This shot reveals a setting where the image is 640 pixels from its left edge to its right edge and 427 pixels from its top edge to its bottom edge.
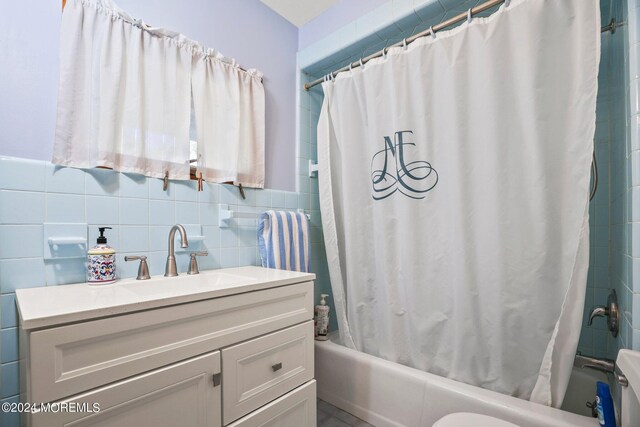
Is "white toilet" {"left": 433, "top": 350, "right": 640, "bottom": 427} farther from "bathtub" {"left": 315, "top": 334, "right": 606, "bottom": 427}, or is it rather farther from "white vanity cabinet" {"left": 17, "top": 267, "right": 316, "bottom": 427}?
"white vanity cabinet" {"left": 17, "top": 267, "right": 316, "bottom": 427}

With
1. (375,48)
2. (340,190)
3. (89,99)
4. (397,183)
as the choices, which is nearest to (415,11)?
(375,48)

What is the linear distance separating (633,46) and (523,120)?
328mm

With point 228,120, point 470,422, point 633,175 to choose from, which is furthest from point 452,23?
point 470,422

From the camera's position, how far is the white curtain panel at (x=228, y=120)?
4.62 ft

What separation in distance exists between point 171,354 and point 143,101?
100cm

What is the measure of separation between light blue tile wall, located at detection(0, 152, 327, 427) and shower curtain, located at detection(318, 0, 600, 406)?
2.25 feet

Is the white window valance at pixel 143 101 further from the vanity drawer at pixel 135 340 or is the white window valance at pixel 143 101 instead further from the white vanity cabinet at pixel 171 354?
the vanity drawer at pixel 135 340

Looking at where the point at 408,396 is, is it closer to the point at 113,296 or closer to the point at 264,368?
the point at 264,368

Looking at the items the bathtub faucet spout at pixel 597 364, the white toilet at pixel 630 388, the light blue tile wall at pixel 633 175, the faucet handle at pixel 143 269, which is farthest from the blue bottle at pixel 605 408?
the faucet handle at pixel 143 269

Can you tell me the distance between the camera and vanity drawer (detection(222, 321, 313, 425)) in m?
0.91

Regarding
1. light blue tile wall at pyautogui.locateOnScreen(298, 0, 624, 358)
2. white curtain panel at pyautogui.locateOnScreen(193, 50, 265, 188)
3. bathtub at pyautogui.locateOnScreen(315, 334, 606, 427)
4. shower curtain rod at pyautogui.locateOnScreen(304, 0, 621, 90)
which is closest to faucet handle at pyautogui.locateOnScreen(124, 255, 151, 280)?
white curtain panel at pyautogui.locateOnScreen(193, 50, 265, 188)

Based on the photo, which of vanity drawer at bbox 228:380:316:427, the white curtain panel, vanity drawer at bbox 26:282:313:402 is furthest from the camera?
the white curtain panel

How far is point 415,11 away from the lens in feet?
4.67

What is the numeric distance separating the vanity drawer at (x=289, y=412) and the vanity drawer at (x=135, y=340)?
26 centimetres
